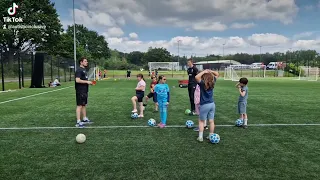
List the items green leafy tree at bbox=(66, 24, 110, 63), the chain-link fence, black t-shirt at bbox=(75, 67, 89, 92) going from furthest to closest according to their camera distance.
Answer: green leafy tree at bbox=(66, 24, 110, 63)
the chain-link fence
black t-shirt at bbox=(75, 67, 89, 92)

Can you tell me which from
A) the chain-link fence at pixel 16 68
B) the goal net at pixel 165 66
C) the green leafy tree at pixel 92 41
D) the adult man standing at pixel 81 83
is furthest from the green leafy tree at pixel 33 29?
the green leafy tree at pixel 92 41

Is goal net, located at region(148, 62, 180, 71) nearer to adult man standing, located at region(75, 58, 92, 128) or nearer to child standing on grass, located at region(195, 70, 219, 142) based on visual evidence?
adult man standing, located at region(75, 58, 92, 128)

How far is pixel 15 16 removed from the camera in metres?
45.9

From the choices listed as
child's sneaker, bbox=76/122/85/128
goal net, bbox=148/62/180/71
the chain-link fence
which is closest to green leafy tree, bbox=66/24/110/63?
goal net, bbox=148/62/180/71

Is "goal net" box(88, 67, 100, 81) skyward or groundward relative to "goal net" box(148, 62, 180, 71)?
groundward

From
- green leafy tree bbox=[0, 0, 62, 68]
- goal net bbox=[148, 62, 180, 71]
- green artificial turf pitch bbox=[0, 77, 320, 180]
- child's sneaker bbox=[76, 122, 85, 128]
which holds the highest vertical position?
green leafy tree bbox=[0, 0, 62, 68]

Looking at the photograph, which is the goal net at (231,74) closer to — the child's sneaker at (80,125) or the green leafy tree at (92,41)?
the child's sneaker at (80,125)

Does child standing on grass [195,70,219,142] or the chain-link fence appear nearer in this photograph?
child standing on grass [195,70,219,142]

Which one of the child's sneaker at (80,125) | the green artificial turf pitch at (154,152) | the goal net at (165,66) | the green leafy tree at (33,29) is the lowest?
the green artificial turf pitch at (154,152)
